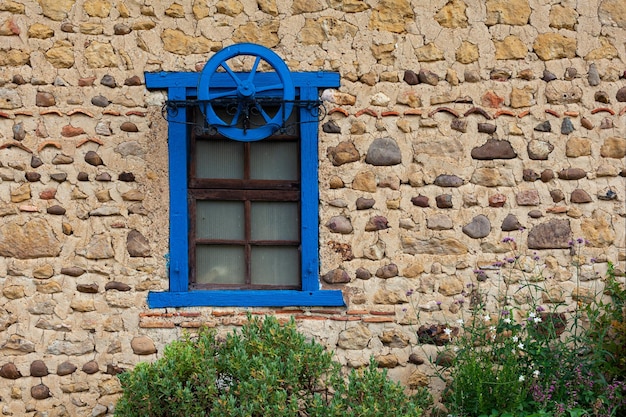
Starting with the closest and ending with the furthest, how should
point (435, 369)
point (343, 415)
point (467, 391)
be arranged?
point (343, 415)
point (467, 391)
point (435, 369)

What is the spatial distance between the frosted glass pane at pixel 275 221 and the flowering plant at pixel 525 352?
1.29m

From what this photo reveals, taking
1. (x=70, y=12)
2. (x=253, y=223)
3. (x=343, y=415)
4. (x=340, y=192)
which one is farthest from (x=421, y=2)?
(x=343, y=415)

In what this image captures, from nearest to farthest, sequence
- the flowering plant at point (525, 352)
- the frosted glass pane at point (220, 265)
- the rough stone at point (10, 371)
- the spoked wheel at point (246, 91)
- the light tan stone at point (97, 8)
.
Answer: the flowering plant at point (525, 352) < the spoked wheel at point (246, 91) < the rough stone at point (10, 371) < the light tan stone at point (97, 8) < the frosted glass pane at point (220, 265)

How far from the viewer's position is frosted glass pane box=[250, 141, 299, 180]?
529 cm

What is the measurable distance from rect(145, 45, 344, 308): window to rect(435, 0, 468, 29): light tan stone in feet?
2.84

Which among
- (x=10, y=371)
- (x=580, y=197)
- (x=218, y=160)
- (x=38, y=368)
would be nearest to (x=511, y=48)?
(x=580, y=197)

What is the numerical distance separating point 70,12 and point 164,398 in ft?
8.92

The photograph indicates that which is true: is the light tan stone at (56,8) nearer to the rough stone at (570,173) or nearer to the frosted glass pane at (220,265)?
the frosted glass pane at (220,265)

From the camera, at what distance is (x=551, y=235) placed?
523 centimetres

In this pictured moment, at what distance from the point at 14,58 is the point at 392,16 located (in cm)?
264

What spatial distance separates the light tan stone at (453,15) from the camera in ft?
17.2

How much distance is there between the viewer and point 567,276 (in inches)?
206

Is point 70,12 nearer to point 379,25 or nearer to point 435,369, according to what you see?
point 379,25

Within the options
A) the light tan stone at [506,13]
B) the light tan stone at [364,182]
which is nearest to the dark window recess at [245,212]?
the light tan stone at [364,182]
